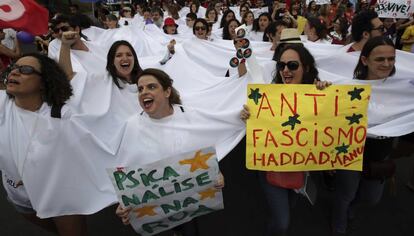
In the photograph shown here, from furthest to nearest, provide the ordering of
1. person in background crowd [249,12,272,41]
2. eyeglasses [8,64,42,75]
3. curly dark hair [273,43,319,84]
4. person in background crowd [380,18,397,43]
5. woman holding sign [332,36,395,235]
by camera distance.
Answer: person in background crowd [380,18,397,43]
person in background crowd [249,12,272,41]
woman holding sign [332,36,395,235]
curly dark hair [273,43,319,84]
eyeglasses [8,64,42,75]

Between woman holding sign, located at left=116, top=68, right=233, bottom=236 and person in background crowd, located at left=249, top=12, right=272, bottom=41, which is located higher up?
person in background crowd, located at left=249, top=12, right=272, bottom=41

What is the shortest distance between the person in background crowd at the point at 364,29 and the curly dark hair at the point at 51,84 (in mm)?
3404

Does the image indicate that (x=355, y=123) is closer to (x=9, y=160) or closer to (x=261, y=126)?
(x=261, y=126)

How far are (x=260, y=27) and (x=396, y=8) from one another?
111 inches

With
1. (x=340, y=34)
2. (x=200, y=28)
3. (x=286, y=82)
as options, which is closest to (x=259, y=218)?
(x=286, y=82)

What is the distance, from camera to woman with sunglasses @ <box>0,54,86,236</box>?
2.44m

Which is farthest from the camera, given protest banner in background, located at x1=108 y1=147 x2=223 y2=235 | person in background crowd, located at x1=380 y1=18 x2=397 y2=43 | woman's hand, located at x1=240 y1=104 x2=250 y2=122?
person in background crowd, located at x1=380 y1=18 x2=397 y2=43

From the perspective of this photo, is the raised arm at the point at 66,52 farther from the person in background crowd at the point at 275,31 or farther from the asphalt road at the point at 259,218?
the person in background crowd at the point at 275,31

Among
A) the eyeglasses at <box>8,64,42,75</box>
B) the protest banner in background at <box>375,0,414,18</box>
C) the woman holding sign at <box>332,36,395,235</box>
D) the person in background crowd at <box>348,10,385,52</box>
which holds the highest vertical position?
the protest banner in background at <box>375,0,414,18</box>

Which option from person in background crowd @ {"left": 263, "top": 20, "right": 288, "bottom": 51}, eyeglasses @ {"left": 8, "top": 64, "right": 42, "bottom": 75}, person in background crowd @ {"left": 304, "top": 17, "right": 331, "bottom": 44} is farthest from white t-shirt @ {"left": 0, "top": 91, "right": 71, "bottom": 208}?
person in background crowd @ {"left": 304, "top": 17, "right": 331, "bottom": 44}

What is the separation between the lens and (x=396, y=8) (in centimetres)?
717

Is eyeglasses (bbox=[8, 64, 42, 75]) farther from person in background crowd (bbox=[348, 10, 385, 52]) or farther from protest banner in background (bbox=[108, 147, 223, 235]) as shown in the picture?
person in background crowd (bbox=[348, 10, 385, 52])

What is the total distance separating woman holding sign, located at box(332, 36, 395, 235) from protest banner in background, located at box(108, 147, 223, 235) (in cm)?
131

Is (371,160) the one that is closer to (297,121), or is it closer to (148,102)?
(297,121)
